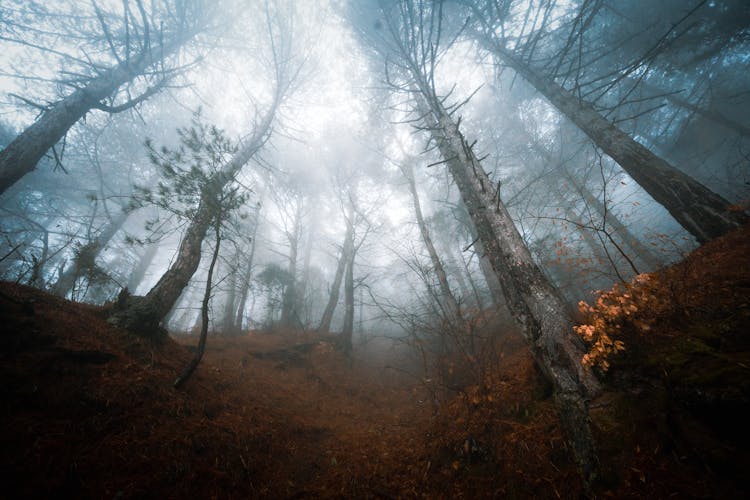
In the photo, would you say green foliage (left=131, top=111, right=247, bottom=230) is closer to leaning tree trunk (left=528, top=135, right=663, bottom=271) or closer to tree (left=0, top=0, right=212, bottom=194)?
tree (left=0, top=0, right=212, bottom=194)

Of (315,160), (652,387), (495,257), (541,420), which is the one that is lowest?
(541,420)

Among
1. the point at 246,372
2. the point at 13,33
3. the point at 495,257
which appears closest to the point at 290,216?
the point at 246,372

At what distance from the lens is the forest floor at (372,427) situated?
168 cm

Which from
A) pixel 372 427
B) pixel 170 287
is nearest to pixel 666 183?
pixel 372 427

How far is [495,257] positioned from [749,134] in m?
16.2

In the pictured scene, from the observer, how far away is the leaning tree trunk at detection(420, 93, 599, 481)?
219 centimetres

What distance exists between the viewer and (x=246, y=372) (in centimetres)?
631

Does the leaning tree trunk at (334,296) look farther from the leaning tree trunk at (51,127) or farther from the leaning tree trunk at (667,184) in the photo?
the leaning tree trunk at (667,184)

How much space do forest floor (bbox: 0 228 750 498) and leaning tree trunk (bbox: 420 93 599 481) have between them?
0.42 ft

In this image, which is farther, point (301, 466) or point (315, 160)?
point (315, 160)

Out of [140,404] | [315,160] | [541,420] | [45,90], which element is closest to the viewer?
[541,420]

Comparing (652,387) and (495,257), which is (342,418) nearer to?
(495,257)

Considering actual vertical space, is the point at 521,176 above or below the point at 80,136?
below

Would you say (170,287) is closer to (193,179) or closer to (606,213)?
(193,179)
